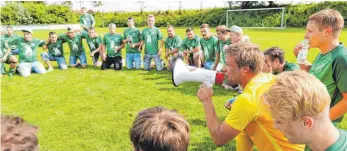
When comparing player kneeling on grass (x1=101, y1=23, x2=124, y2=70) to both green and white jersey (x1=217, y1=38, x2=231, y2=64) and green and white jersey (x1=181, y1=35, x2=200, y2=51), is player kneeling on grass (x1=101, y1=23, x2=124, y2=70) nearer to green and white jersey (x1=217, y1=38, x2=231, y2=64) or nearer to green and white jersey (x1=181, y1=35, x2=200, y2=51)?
Answer: green and white jersey (x1=181, y1=35, x2=200, y2=51)

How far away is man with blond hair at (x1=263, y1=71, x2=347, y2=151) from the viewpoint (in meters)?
1.75

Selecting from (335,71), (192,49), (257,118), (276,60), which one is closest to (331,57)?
(335,71)

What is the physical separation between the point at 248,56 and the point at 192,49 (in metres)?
7.87

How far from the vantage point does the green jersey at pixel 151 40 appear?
39.1 ft

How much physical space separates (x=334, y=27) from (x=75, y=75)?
9242 millimetres

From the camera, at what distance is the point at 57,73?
36.8 ft

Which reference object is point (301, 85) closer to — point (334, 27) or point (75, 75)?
point (334, 27)

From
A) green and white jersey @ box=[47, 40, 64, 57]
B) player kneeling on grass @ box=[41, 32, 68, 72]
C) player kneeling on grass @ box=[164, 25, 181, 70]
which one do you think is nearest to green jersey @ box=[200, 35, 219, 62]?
player kneeling on grass @ box=[164, 25, 181, 70]

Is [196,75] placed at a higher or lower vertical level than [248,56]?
lower

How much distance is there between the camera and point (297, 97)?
5.72 ft

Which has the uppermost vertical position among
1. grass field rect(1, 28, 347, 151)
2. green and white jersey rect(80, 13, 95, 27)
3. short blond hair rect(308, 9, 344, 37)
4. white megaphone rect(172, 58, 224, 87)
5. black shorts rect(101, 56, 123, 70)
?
green and white jersey rect(80, 13, 95, 27)

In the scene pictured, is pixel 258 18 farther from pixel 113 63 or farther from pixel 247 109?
pixel 247 109

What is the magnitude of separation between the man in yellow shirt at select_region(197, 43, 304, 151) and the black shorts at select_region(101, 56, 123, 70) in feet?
29.4

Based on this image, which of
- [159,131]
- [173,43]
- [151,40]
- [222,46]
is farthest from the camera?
[151,40]
